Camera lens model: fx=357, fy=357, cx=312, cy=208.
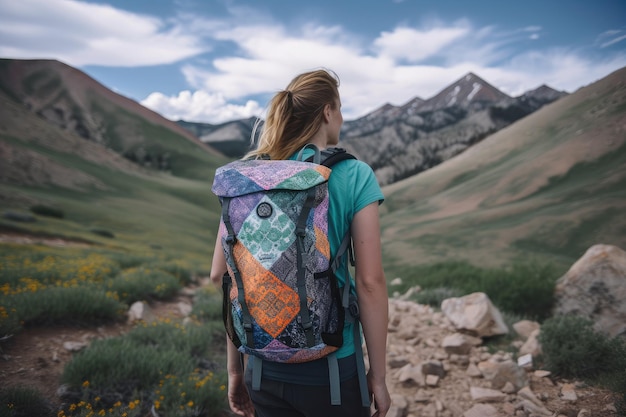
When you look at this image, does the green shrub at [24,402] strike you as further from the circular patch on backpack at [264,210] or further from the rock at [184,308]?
the rock at [184,308]

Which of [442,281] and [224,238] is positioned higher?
[224,238]

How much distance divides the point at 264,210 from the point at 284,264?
283 mm

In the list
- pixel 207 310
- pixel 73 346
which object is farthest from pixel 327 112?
pixel 207 310

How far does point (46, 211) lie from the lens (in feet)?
80.7

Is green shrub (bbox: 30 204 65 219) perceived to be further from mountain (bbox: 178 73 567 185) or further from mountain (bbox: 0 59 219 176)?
mountain (bbox: 0 59 219 176)

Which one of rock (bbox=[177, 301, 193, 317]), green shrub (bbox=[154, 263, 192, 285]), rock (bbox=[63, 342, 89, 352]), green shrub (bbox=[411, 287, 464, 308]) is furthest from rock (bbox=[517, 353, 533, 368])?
green shrub (bbox=[154, 263, 192, 285])

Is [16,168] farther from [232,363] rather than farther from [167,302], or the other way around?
[232,363]

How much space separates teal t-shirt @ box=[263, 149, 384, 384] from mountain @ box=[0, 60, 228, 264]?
50.8 ft

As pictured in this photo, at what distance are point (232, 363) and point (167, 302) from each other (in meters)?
6.33

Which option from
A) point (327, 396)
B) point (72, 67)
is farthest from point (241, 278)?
point (72, 67)

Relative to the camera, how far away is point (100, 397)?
3516mm

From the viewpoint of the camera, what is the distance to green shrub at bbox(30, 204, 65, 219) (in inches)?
949

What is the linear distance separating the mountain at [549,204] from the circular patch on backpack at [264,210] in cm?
782

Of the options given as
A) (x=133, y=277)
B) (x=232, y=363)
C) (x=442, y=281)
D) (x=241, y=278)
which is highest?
(x=241, y=278)
